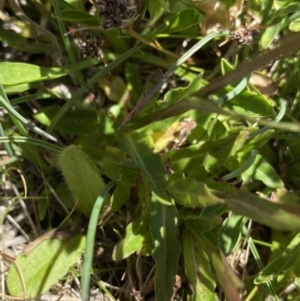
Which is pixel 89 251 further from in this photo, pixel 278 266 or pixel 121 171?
pixel 278 266

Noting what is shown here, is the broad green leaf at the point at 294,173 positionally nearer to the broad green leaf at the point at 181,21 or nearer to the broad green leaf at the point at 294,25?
the broad green leaf at the point at 294,25

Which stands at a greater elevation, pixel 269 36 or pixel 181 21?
pixel 181 21

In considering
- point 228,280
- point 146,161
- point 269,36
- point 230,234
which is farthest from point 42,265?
point 269,36

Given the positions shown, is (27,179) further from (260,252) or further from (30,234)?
(260,252)

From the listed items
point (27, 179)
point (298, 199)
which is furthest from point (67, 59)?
point (298, 199)

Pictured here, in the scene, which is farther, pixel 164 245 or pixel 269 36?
pixel 269 36
